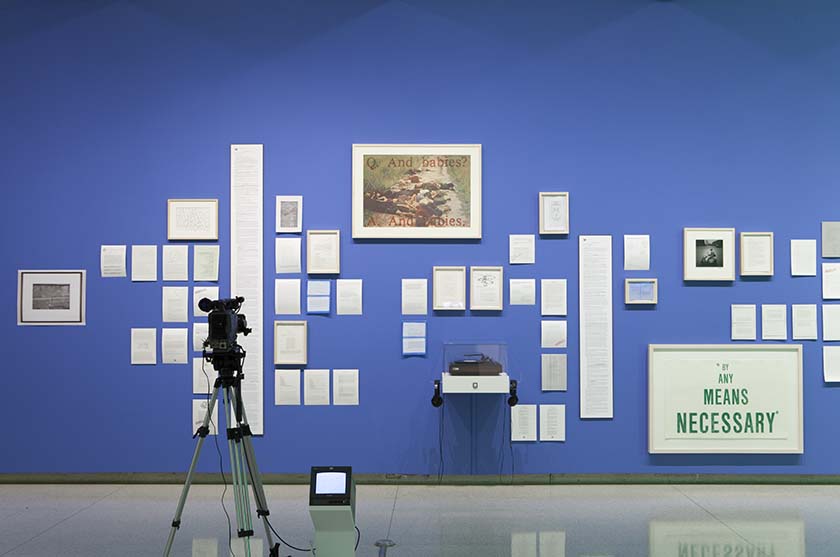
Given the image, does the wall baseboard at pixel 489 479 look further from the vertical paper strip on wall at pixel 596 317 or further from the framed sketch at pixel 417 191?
the framed sketch at pixel 417 191

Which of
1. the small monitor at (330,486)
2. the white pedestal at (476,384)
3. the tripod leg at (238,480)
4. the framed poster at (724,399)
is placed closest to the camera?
the tripod leg at (238,480)

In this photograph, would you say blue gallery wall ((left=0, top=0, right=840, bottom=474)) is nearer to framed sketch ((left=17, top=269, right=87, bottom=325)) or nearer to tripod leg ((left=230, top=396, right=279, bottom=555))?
framed sketch ((left=17, top=269, right=87, bottom=325))

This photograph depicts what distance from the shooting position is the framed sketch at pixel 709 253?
558 centimetres

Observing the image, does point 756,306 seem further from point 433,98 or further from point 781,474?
point 433,98

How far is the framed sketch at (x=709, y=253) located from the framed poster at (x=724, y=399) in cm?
54

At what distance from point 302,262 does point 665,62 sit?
124 inches

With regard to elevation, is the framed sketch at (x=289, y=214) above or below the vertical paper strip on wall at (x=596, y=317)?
above

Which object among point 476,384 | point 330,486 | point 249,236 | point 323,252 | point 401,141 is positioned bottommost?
point 330,486

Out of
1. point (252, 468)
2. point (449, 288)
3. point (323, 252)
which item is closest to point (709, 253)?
point (449, 288)

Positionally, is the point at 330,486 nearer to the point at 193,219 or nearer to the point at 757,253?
the point at 193,219

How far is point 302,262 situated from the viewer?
220 inches

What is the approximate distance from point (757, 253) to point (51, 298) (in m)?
5.33

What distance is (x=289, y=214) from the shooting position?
5.59 metres

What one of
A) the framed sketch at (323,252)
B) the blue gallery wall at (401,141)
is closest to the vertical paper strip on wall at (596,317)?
the blue gallery wall at (401,141)
